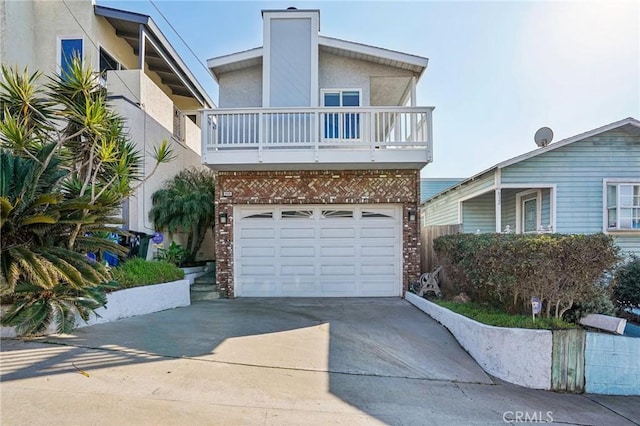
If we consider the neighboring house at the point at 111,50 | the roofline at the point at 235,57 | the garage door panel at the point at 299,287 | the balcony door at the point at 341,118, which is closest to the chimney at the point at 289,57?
the roofline at the point at 235,57

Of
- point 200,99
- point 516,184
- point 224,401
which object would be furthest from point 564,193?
point 200,99

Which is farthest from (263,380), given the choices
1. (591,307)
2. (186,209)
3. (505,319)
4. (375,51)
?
(375,51)

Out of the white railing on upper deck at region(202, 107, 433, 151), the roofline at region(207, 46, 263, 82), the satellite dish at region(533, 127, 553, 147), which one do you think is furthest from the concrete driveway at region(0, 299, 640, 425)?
the satellite dish at region(533, 127, 553, 147)

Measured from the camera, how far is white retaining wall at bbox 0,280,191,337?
6.10m

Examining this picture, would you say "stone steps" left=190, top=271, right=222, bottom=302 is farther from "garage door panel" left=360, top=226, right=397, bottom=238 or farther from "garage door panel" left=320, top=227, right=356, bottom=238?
"garage door panel" left=360, top=226, right=397, bottom=238

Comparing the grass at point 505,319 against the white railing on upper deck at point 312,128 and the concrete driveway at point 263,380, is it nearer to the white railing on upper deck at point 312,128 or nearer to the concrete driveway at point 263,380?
the concrete driveway at point 263,380

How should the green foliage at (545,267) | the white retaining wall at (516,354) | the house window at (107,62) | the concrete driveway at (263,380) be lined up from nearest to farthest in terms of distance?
1. the concrete driveway at (263,380)
2. the white retaining wall at (516,354)
3. the green foliage at (545,267)
4. the house window at (107,62)

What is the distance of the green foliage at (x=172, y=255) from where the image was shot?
9666 mm

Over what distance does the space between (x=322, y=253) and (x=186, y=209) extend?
4.06 metres

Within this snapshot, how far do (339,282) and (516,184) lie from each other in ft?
20.4

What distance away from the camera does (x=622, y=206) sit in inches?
416

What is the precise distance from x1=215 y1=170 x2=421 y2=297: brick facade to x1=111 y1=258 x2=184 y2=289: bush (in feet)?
4.82

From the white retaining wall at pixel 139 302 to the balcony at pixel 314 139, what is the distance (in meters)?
3.19

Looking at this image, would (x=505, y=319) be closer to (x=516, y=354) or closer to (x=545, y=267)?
(x=516, y=354)
